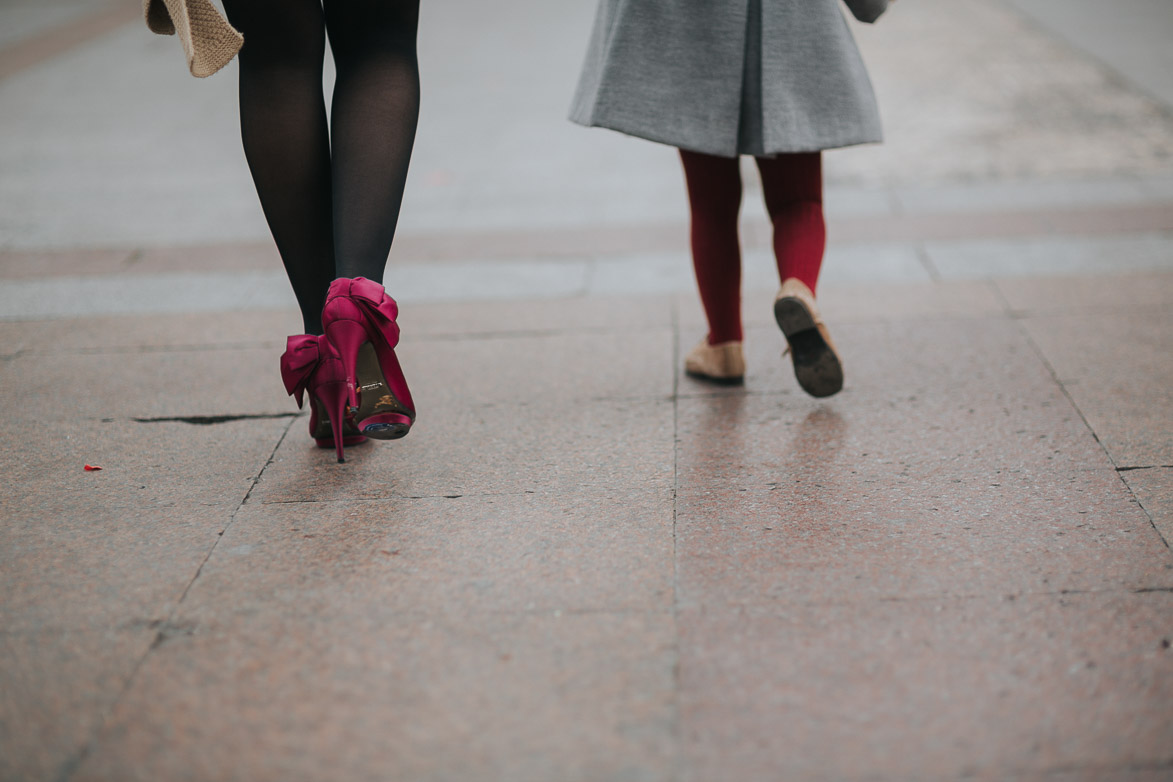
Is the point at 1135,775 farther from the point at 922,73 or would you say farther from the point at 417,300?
the point at 922,73

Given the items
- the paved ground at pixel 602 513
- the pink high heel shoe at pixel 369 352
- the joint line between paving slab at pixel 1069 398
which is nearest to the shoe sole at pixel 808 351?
the paved ground at pixel 602 513

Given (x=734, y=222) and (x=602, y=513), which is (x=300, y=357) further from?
(x=734, y=222)

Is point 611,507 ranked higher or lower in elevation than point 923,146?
higher

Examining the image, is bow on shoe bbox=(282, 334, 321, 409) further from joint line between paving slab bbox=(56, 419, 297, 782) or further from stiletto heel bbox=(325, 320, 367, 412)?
joint line between paving slab bbox=(56, 419, 297, 782)

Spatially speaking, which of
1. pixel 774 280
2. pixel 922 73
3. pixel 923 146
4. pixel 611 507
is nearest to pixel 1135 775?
pixel 611 507

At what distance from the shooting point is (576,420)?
7.98 feet

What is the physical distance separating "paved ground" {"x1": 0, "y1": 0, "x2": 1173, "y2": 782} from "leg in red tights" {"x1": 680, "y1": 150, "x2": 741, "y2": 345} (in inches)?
8.0

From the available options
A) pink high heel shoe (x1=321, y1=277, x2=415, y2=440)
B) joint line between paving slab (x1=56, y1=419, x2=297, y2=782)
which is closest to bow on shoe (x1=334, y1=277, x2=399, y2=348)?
pink high heel shoe (x1=321, y1=277, x2=415, y2=440)

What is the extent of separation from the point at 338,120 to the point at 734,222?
952 millimetres

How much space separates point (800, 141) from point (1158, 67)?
5.30 m

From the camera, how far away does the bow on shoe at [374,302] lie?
1889mm

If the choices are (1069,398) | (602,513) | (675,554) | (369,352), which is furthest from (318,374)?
(1069,398)

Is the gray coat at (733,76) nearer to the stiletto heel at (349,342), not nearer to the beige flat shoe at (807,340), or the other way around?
the beige flat shoe at (807,340)

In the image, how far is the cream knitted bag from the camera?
182 cm
